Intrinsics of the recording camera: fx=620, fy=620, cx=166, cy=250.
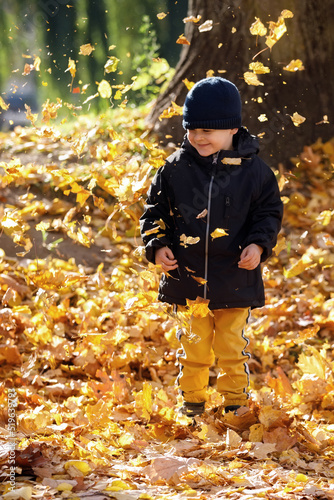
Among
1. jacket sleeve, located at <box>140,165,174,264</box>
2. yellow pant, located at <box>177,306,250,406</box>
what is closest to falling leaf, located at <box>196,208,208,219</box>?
jacket sleeve, located at <box>140,165,174,264</box>

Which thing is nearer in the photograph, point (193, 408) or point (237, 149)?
point (237, 149)

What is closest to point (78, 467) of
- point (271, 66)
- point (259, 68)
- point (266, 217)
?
point (266, 217)

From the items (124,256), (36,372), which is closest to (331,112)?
(124,256)

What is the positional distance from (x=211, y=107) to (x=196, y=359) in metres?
1.15

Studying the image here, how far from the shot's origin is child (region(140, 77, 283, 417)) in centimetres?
268

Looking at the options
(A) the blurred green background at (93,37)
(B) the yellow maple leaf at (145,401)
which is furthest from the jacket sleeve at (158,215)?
(A) the blurred green background at (93,37)

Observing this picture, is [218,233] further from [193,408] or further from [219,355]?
[193,408]

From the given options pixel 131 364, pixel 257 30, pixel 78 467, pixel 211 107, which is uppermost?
pixel 257 30

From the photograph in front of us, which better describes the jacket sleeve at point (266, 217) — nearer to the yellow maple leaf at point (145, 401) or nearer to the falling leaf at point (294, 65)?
the yellow maple leaf at point (145, 401)

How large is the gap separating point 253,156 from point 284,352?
1.47 meters

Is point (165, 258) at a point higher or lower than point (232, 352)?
higher

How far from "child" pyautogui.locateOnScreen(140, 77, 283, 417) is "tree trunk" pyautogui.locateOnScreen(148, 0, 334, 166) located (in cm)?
304

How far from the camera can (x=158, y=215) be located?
2.81 metres

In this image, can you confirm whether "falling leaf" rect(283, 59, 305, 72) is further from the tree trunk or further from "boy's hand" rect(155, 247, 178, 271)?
"boy's hand" rect(155, 247, 178, 271)
